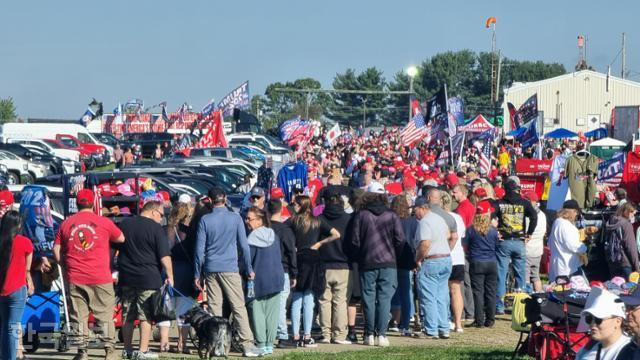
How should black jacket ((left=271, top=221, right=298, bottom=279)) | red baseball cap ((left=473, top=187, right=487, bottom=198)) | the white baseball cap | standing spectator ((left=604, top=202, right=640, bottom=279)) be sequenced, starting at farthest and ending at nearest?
red baseball cap ((left=473, top=187, right=487, bottom=198)) < standing spectator ((left=604, top=202, right=640, bottom=279)) < black jacket ((left=271, top=221, right=298, bottom=279)) < the white baseball cap

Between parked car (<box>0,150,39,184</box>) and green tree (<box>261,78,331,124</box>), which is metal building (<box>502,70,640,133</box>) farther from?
green tree (<box>261,78,331,124</box>)

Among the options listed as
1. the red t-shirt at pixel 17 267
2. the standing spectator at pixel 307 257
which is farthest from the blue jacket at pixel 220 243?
the red t-shirt at pixel 17 267

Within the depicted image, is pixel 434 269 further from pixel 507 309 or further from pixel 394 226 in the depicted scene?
pixel 507 309

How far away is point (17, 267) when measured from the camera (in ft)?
38.4

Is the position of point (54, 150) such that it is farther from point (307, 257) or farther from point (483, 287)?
point (307, 257)

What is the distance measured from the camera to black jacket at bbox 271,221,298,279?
14297mm

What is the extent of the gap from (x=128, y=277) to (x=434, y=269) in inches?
159

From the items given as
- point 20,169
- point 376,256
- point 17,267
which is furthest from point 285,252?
point 20,169

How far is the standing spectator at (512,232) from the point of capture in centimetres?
1723

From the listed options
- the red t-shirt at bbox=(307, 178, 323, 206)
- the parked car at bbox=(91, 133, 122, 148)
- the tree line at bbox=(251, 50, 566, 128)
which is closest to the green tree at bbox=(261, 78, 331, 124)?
the tree line at bbox=(251, 50, 566, 128)

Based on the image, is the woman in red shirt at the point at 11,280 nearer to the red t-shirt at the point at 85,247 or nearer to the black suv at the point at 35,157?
the red t-shirt at the point at 85,247

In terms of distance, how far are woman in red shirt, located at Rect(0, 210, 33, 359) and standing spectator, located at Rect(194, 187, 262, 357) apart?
2354 millimetres

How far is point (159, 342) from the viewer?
14977 millimetres

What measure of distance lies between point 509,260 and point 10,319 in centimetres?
779
